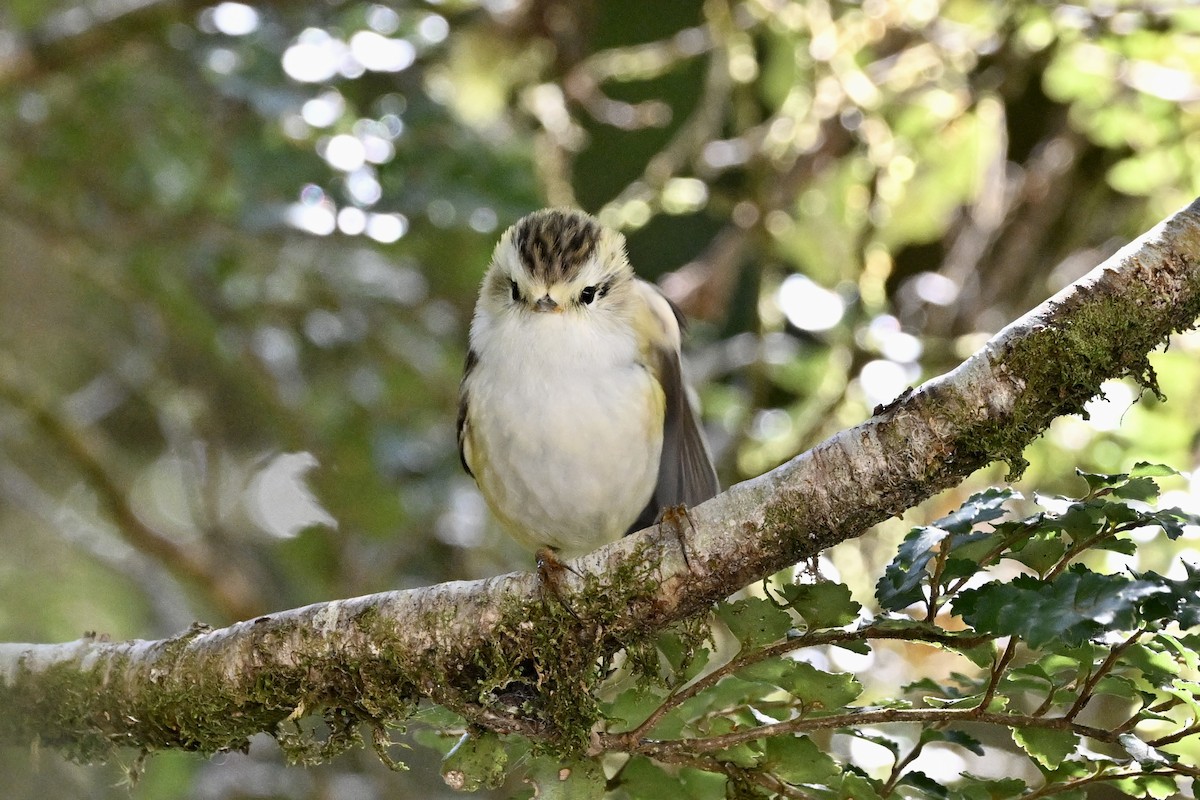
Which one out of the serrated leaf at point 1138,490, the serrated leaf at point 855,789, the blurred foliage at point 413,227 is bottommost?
the blurred foliage at point 413,227

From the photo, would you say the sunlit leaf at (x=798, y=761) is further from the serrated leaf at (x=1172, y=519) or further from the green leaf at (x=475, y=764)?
the serrated leaf at (x=1172, y=519)

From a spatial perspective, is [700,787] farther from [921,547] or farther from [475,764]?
[921,547]

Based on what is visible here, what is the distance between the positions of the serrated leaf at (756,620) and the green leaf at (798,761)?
15 centimetres

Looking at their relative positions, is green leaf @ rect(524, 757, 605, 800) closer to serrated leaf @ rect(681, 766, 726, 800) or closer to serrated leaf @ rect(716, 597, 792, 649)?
serrated leaf @ rect(681, 766, 726, 800)

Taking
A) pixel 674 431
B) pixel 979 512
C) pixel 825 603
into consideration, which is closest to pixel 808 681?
pixel 825 603

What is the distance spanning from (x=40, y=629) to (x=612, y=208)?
2415mm

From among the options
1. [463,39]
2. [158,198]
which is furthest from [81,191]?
[463,39]

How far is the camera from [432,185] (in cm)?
346

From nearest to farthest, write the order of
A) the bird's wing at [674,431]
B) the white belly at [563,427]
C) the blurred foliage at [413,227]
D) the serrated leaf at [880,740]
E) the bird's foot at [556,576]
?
the serrated leaf at [880,740], the bird's foot at [556,576], the white belly at [563,427], the bird's wing at [674,431], the blurred foliage at [413,227]

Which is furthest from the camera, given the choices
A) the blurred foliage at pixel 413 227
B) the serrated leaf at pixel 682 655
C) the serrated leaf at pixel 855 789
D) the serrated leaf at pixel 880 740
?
the blurred foliage at pixel 413 227

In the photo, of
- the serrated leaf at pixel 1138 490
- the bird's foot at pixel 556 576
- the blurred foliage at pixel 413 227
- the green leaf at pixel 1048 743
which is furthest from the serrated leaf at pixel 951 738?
the blurred foliage at pixel 413 227

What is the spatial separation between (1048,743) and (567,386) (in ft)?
4.50

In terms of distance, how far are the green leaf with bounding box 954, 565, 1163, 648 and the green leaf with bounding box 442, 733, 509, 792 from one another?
2.69 feet

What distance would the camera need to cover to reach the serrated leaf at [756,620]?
1.79 m
